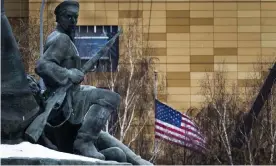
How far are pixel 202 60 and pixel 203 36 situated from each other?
1.16 m

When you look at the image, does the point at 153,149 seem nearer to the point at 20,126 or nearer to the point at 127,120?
the point at 127,120

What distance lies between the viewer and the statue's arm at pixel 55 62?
61.8 ft

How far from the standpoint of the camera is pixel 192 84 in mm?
→ 70188

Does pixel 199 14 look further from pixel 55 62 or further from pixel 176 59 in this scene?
pixel 55 62

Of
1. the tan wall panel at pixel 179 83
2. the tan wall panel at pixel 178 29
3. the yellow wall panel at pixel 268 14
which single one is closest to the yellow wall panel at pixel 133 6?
the tan wall panel at pixel 178 29

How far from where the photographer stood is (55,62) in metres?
19.0

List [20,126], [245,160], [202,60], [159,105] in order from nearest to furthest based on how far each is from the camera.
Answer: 1. [20,126]
2. [159,105]
3. [245,160]
4. [202,60]

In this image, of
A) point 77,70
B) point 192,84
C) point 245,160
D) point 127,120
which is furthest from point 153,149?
point 77,70

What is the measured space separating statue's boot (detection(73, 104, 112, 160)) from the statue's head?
1197 millimetres

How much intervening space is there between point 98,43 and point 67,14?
47797mm

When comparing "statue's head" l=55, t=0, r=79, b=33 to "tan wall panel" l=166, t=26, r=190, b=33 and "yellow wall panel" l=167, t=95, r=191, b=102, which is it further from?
"tan wall panel" l=166, t=26, r=190, b=33

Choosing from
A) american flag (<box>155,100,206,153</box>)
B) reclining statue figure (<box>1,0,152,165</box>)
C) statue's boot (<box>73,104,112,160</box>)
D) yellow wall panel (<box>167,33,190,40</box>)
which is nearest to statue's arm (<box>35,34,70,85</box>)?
reclining statue figure (<box>1,0,152,165</box>)

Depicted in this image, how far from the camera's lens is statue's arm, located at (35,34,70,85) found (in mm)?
18844

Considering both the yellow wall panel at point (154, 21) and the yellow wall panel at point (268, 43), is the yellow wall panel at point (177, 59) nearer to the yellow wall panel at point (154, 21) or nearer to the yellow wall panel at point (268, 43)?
the yellow wall panel at point (154, 21)
